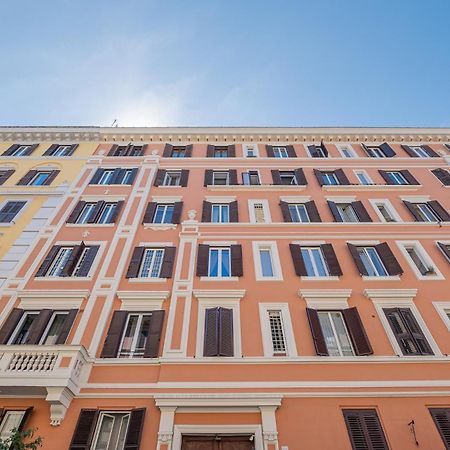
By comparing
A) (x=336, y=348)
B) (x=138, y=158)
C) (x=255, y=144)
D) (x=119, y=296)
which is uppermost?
(x=255, y=144)

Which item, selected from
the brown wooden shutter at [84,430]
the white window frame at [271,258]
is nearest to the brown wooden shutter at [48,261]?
the brown wooden shutter at [84,430]

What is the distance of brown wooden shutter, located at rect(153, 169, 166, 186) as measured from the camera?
2209 cm

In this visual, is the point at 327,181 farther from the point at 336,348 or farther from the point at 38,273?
the point at 38,273

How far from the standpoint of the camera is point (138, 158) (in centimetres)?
2430

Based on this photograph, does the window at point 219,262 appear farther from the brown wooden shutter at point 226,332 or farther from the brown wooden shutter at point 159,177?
the brown wooden shutter at point 159,177

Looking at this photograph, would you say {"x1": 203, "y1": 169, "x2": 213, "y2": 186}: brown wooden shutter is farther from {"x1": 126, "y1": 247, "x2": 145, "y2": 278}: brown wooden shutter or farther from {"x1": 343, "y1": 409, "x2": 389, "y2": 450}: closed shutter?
{"x1": 343, "y1": 409, "x2": 389, "y2": 450}: closed shutter

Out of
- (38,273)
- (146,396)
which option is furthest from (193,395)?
(38,273)

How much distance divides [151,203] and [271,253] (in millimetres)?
8097

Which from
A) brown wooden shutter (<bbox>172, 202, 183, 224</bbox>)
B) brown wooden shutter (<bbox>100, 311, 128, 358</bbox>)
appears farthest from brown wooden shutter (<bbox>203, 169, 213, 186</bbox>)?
brown wooden shutter (<bbox>100, 311, 128, 358</bbox>)

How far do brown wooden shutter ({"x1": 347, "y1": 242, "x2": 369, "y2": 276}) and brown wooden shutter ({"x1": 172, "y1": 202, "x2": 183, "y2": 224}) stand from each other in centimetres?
929

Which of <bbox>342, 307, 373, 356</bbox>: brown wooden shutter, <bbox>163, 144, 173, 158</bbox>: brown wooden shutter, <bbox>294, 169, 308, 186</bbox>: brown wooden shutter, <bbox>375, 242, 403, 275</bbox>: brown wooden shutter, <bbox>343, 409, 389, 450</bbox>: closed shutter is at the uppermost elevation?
<bbox>163, 144, 173, 158</bbox>: brown wooden shutter

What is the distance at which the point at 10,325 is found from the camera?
13.5 m

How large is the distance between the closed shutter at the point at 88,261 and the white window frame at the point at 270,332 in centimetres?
840

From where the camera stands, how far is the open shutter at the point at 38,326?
510 inches
